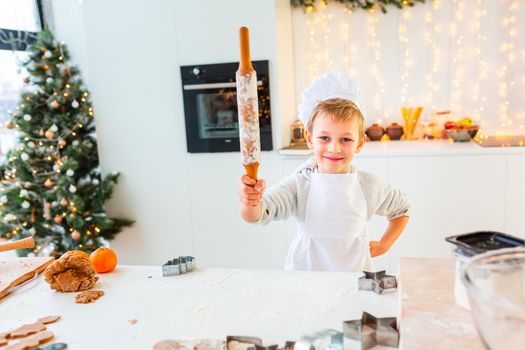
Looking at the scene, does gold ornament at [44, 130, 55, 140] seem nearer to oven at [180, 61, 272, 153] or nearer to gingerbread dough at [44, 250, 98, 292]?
oven at [180, 61, 272, 153]

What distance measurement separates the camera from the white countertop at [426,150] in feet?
7.34

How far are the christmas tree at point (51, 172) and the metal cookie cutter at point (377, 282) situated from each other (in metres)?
2.06

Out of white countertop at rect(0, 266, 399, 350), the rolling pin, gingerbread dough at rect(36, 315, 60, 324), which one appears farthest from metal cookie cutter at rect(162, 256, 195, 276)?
the rolling pin

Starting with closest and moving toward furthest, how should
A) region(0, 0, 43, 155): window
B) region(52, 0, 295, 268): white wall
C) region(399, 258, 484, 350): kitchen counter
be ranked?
region(399, 258, 484, 350): kitchen counter → region(52, 0, 295, 268): white wall → region(0, 0, 43, 155): window

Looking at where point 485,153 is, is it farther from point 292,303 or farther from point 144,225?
point 144,225

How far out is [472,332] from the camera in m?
0.65

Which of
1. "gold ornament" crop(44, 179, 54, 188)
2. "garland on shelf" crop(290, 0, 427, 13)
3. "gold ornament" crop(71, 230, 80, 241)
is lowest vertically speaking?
"gold ornament" crop(71, 230, 80, 241)

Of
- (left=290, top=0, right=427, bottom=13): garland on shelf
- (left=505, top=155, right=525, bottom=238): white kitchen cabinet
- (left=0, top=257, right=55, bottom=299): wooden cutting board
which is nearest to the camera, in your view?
(left=0, top=257, right=55, bottom=299): wooden cutting board

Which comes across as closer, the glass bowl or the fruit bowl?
the glass bowl

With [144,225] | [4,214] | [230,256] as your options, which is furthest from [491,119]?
[4,214]

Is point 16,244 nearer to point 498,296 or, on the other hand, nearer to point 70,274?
point 70,274

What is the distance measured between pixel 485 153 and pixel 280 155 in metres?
1.04

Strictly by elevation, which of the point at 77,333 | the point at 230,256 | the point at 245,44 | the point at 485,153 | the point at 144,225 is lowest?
the point at 230,256

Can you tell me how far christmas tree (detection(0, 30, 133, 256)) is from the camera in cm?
264
